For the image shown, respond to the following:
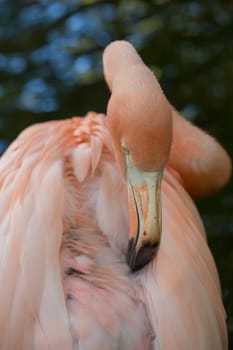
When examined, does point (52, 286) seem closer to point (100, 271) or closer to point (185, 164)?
point (100, 271)

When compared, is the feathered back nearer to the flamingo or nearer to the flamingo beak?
the flamingo

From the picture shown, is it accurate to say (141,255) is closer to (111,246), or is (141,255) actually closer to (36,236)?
(111,246)

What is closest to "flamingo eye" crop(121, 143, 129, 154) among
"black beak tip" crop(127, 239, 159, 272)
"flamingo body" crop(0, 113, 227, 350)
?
A: "flamingo body" crop(0, 113, 227, 350)

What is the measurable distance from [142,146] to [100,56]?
374 centimetres

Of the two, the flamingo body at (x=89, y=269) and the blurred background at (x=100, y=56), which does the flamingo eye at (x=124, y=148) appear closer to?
the flamingo body at (x=89, y=269)

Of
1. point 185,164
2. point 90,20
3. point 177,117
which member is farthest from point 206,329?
point 90,20

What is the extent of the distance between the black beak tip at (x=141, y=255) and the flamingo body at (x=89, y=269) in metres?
0.03

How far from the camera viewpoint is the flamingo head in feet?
10.6

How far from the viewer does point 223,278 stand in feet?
17.0

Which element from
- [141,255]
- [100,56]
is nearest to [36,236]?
[141,255]

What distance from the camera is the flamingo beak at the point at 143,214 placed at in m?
3.29

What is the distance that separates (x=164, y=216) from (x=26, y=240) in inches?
23.9

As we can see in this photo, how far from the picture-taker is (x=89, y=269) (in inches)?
129

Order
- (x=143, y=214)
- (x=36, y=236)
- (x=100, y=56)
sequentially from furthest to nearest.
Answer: (x=100, y=56) < (x=143, y=214) < (x=36, y=236)
